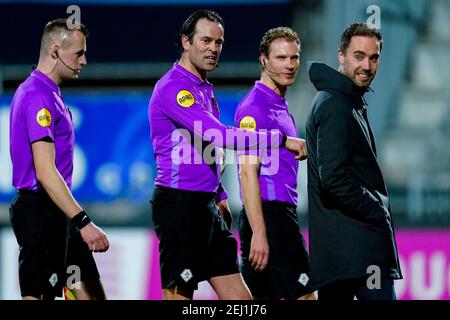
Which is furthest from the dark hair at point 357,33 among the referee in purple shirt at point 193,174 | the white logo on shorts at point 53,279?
the white logo on shorts at point 53,279

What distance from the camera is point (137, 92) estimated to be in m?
12.9

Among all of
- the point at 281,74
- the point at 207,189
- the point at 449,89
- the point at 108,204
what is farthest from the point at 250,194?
the point at 449,89

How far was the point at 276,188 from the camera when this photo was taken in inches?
261

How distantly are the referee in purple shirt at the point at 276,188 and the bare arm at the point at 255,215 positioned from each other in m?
0.03

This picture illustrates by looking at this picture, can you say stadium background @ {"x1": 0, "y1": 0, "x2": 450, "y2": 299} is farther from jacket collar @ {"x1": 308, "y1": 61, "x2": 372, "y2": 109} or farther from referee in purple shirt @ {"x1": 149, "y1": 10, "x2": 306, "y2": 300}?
jacket collar @ {"x1": 308, "y1": 61, "x2": 372, "y2": 109}

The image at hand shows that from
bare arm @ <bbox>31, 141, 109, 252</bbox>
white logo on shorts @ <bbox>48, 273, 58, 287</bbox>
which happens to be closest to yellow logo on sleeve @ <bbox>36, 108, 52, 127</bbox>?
bare arm @ <bbox>31, 141, 109, 252</bbox>

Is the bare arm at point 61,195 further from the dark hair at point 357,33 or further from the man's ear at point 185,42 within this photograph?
the dark hair at point 357,33

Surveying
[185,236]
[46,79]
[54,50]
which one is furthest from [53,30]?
[185,236]

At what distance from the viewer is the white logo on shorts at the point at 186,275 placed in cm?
628

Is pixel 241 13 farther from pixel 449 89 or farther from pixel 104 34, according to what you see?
pixel 449 89

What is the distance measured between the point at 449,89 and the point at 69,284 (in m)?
8.55

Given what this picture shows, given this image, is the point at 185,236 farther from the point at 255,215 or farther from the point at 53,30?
the point at 53,30

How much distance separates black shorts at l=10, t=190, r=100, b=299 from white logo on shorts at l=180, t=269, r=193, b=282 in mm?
653

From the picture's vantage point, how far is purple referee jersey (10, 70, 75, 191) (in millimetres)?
6125
